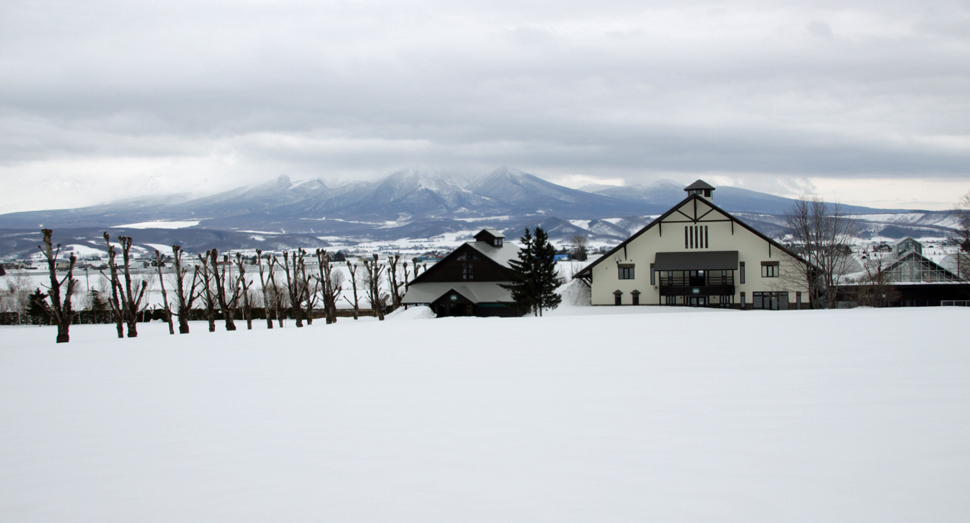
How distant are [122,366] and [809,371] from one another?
15709mm

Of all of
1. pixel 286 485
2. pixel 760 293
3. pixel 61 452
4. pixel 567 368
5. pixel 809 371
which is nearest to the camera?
pixel 286 485

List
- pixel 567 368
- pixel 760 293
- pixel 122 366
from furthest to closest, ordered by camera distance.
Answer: pixel 760 293 < pixel 122 366 < pixel 567 368

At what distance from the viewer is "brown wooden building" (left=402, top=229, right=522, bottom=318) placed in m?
54.0

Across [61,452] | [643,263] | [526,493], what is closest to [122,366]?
[61,452]

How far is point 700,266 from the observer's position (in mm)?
50500

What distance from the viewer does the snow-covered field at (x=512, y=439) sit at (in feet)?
20.0

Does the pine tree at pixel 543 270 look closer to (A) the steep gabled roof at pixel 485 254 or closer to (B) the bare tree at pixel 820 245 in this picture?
(A) the steep gabled roof at pixel 485 254

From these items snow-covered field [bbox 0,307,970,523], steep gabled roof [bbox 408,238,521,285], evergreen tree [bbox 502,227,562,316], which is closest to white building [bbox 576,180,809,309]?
steep gabled roof [bbox 408,238,521,285]

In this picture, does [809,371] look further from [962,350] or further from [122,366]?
[122,366]

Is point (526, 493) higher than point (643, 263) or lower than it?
lower

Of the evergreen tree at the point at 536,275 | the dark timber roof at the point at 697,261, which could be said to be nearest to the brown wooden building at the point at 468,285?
the evergreen tree at the point at 536,275

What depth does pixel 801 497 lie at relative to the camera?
237 inches

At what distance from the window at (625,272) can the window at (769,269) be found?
1050 cm

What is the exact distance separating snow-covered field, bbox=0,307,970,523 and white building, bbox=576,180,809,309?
121 feet
